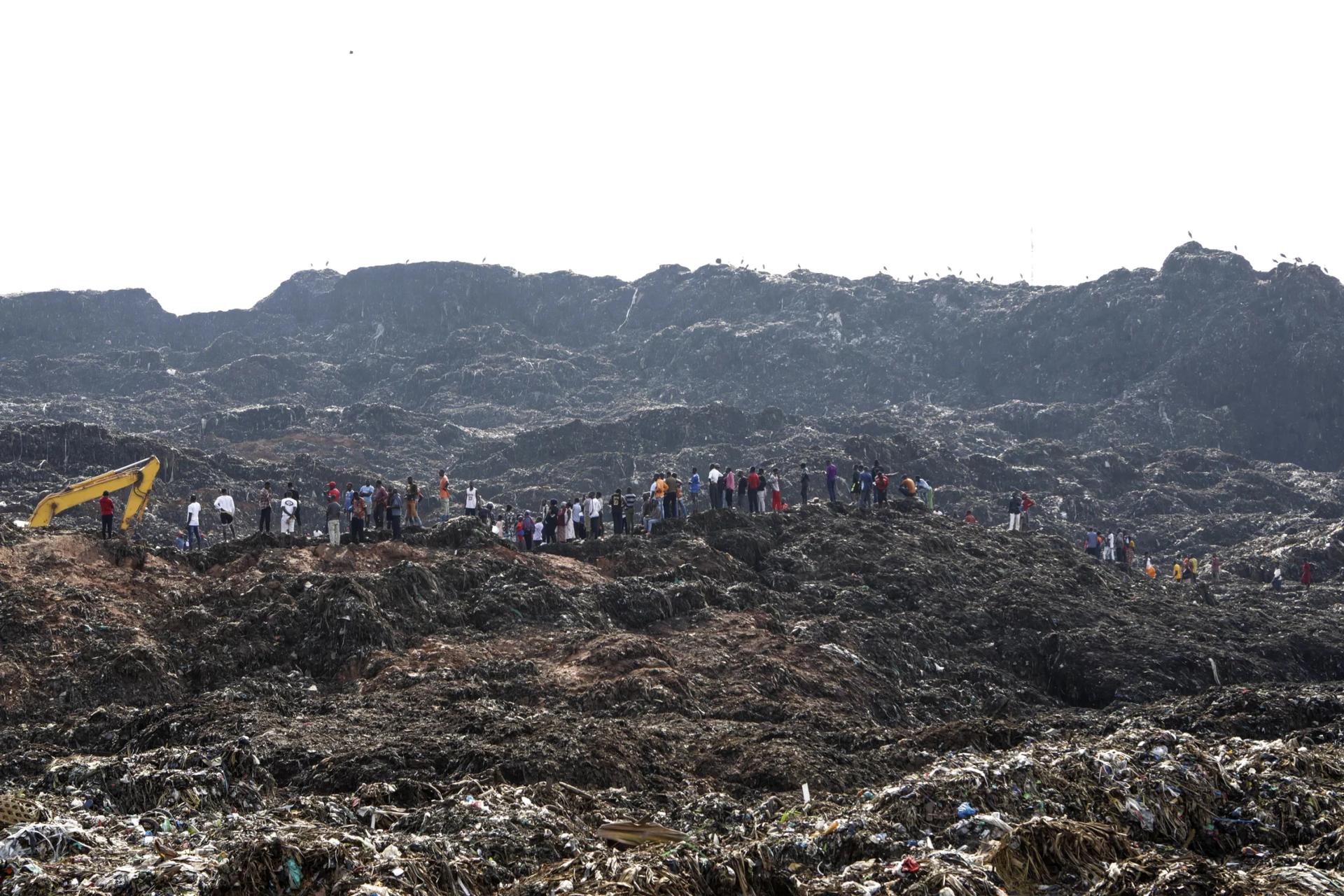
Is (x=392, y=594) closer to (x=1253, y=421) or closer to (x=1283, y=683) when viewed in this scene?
(x=1283, y=683)

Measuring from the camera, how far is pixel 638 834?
38.0ft

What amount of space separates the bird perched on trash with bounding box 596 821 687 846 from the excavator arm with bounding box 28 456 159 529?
65.0 feet

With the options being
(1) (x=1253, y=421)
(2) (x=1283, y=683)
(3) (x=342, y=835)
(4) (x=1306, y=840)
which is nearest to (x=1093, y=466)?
(1) (x=1253, y=421)

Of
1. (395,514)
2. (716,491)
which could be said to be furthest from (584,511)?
(395,514)

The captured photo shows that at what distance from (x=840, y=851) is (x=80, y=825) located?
674 centimetres

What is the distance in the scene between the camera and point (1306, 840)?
10812mm

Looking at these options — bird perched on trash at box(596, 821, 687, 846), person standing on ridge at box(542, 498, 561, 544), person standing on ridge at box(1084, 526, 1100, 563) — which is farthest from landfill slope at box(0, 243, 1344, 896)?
person standing on ridge at box(1084, 526, 1100, 563)

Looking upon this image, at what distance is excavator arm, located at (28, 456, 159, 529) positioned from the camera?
28000 millimetres

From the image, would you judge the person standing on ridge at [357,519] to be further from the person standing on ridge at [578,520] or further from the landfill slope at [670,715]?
the person standing on ridge at [578,520]

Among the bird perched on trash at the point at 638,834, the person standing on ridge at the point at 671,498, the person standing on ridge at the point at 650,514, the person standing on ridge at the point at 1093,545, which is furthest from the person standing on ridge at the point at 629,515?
the bird perched on trash at the point at 638,834

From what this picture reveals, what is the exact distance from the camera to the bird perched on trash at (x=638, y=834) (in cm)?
1143

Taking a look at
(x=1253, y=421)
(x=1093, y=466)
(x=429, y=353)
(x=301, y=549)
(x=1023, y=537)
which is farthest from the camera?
(x=429, y=353)

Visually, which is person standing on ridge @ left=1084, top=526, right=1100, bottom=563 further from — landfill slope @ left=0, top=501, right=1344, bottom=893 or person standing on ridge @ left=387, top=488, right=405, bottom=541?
person standing on ridge @ left=387, top=488, right=405, bottom=541

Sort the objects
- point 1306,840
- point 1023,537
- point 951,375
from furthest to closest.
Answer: point 951,375 < point 1023,537 < point 1306,840
